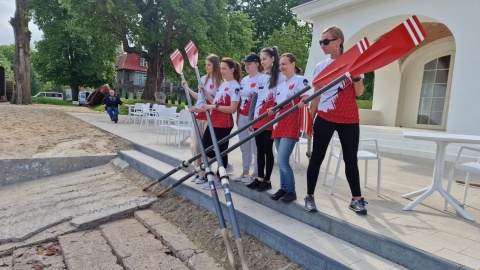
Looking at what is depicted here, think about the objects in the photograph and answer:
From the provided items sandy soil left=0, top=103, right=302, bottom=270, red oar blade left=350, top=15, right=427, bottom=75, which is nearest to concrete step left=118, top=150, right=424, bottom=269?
sandy soil left=0, top=103, right=302, bottom=270

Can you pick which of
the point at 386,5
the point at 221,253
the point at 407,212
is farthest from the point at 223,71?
the point at 386,5

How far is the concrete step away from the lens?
2262mm

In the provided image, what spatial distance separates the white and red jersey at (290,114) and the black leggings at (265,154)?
25 centimetres

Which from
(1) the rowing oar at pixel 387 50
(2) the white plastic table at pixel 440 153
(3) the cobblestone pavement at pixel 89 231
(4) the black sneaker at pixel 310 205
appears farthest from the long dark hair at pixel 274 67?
(3) the cobblestone pavement at pixel 89 231

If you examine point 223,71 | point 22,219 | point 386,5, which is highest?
point 386,5

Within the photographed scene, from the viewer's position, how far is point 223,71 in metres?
3.96

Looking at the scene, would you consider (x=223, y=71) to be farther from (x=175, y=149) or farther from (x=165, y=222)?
(x=175, y=149)

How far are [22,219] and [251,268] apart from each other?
328cm

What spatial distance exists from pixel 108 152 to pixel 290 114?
497 cm

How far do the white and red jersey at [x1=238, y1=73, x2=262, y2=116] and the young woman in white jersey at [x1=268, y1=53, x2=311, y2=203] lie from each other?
1.98ft

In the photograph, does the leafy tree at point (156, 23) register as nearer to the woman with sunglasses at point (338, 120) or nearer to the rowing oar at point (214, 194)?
the rowing oar at point (214, 194)

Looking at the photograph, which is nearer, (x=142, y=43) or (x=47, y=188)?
(x=47, y=188)

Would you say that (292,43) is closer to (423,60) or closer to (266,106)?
(423,60)

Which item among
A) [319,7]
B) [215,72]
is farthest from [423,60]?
[215,72]
